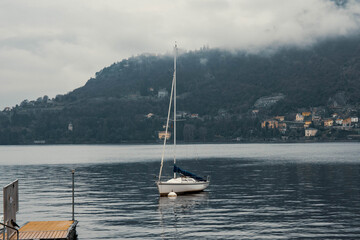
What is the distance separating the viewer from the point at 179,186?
5750 centimetres

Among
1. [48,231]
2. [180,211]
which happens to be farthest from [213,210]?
[48,231]

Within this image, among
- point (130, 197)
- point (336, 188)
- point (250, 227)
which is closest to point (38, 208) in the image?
point (130, 197)

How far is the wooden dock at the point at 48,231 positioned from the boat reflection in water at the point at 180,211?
6.88m

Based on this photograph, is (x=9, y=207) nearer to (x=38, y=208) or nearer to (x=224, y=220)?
(x=224, y=220)

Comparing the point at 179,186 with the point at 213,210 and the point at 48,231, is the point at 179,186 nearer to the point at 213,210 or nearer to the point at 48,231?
the point at 213,210

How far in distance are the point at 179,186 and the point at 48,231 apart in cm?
2737

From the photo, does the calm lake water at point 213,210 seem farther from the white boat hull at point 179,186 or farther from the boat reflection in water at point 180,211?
the white boat hull at point 179,186

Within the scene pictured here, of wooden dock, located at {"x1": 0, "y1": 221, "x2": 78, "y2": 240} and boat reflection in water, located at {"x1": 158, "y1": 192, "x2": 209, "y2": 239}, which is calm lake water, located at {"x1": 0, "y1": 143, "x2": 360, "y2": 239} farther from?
wooden dock, located at {"x1": 0, "y1": 221, "x2": 78, "y2": 240}

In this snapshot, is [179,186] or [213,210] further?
[179,186]

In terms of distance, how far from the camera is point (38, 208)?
50031mm

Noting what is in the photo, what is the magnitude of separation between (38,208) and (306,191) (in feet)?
104

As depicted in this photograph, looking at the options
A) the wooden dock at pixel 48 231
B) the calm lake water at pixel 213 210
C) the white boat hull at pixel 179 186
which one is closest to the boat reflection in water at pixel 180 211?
the calm lake water at pixel 213 210

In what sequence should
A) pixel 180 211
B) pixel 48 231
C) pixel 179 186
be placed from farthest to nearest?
pixel 179 186 → pixel 180 211 → pixel 48 231

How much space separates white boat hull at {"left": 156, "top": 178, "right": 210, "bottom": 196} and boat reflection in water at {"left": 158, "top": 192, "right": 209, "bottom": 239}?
2.34ft
